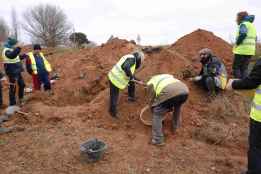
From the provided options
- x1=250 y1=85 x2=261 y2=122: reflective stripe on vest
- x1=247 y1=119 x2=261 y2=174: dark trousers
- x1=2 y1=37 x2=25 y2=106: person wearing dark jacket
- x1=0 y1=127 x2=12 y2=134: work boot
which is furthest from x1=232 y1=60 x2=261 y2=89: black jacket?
x1=2 y1=37 x2=25 y2=106: person wearing dark jacket

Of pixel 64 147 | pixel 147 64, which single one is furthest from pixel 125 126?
pixel 147 64

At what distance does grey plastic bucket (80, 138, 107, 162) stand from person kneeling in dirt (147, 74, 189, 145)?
1.01 metres

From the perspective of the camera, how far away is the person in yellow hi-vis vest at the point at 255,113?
11.4ft

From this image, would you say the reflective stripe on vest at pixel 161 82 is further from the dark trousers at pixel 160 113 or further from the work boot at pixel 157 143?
the work boot at pixel 157 143

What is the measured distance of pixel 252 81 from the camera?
349 centimetres

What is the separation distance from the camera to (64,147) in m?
5.10

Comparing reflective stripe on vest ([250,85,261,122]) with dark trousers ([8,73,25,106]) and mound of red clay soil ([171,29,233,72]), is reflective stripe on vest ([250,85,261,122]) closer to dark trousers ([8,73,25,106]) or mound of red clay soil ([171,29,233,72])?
mound of red clay soil ([171,29,233,72])

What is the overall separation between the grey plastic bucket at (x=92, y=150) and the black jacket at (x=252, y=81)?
89.1 inches

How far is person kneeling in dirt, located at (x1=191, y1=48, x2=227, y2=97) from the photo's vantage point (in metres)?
6.26

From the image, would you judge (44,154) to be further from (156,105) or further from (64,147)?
(156,105)

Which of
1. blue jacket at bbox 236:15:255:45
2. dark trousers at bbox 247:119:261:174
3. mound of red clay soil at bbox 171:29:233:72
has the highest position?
blue jacket at bbox 236:15:255:45

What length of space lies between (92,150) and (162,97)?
146cm

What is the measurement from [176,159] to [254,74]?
6.59ft

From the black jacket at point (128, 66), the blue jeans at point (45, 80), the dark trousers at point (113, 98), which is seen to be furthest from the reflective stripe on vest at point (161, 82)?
the blue jeans at point (45, 80)
